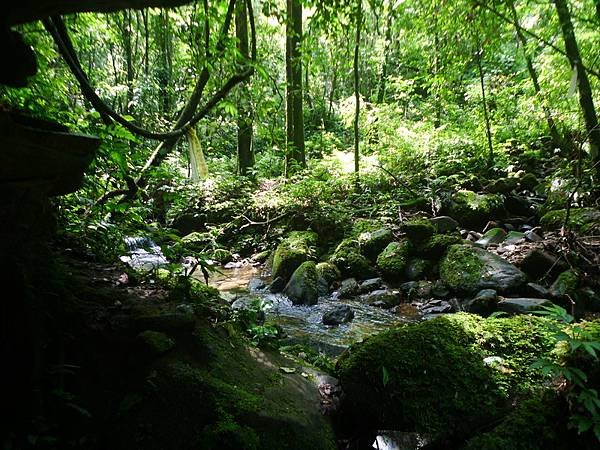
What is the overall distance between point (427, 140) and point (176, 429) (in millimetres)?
11185

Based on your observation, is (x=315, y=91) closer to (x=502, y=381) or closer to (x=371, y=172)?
(x=371, y=172)

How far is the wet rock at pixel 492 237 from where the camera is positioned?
7.81m

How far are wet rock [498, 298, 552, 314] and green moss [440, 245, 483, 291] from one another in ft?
2.52

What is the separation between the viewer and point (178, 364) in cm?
261

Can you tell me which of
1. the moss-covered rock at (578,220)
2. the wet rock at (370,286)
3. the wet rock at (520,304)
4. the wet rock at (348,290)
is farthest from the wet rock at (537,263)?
the wet rock at (348,290)

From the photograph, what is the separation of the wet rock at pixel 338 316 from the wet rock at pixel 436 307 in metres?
1.23

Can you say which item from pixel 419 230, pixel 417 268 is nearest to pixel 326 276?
pixel 417 268

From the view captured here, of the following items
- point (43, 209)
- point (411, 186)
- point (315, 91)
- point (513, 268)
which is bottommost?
point (513, 268)

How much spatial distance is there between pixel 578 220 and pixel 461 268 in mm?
2031

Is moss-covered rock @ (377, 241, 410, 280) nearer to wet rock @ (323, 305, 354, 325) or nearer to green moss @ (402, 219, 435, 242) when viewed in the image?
green moss @ (402, 219, 435, 242)

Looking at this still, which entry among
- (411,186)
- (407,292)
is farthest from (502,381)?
(411,186)

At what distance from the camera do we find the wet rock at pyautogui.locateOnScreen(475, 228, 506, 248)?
7812 millimetres

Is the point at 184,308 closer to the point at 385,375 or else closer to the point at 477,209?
the point at 385,375

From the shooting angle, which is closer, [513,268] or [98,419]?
[98,419]
